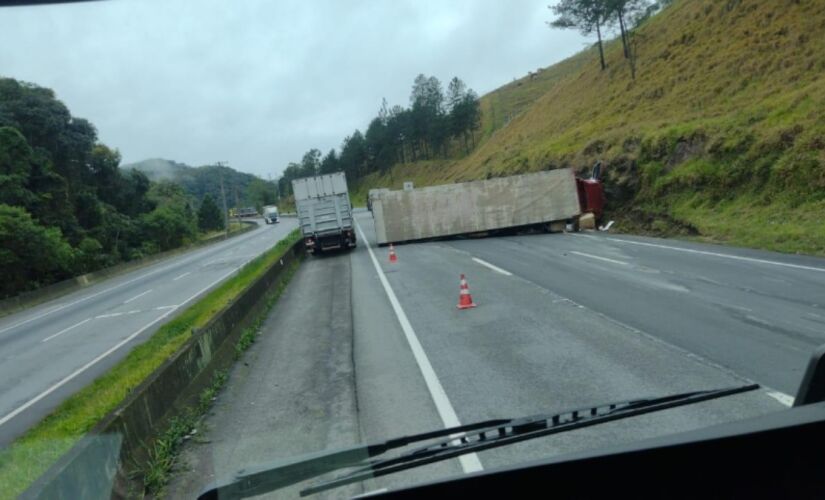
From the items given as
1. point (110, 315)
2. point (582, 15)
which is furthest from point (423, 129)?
point (110, 315)

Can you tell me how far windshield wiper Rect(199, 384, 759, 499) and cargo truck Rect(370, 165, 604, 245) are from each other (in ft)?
85.3

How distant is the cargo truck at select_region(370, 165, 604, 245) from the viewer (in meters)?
29.5

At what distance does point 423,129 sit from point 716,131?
51.5m

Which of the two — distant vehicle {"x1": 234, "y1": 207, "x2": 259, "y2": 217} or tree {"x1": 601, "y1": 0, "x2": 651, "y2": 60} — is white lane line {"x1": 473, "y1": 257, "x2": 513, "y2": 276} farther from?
distant vehicle {"x1": 234, "y1": 207, "x2": 259, "y2": 217}

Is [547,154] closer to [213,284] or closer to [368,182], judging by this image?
[213,284]

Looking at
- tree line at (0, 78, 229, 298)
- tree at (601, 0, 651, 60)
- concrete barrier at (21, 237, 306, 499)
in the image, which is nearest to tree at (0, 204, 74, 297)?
tree line at (0, 78, 229, 298)

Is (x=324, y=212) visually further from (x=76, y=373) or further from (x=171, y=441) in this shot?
(x=171, y=441)

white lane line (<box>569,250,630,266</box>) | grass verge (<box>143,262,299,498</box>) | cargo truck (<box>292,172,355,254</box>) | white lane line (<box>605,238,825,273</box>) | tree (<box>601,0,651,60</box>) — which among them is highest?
tree (<box>601,0,651,60</box>)

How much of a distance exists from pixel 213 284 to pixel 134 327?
8.33 m

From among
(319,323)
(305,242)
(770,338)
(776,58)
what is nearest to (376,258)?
(305,242)

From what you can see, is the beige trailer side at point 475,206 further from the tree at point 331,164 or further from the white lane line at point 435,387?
the tree at point 331,164

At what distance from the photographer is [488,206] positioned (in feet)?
101

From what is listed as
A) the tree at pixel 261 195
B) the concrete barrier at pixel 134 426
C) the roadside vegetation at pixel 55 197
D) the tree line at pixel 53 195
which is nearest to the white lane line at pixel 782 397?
the concrete barrier at pixel 134 426

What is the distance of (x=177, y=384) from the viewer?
711 centimetres
